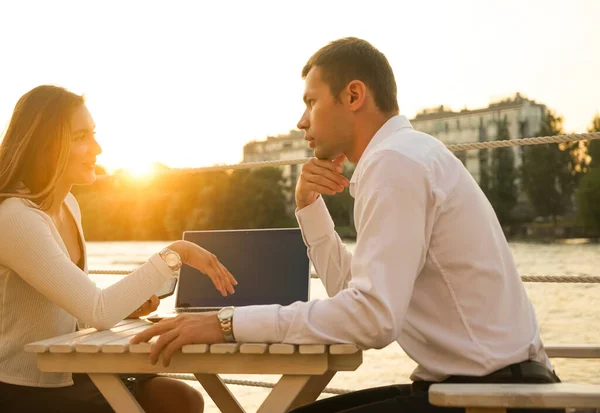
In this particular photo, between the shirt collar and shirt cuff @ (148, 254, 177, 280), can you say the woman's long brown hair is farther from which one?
the shirt collar

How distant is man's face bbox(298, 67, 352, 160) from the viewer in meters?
1.74

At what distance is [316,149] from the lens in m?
1.83

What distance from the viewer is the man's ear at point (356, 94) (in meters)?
1.70

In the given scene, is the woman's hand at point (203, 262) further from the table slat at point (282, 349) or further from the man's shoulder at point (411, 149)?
the man's shoulder at point (411, 149)

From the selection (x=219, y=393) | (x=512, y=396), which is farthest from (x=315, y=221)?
(x=512, y=396)

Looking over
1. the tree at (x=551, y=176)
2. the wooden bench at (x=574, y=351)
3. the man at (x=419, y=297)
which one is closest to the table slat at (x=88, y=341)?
the man at (x=419, y=297)

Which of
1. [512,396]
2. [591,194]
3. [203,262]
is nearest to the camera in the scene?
[512,396]

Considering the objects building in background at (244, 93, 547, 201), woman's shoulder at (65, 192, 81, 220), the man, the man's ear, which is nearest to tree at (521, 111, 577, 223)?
building in background at (244, 93, 547, 201)

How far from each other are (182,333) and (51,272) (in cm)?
49

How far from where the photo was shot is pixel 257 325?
1.49 metres

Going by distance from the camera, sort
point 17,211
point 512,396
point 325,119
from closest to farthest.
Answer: point 512,396 < point 325,119 < point 17,211

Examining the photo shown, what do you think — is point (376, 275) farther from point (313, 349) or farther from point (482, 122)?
point (482, 122)

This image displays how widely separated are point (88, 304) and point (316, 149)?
25.9 inches

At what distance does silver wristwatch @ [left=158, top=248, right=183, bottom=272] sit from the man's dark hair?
1.91 feet
